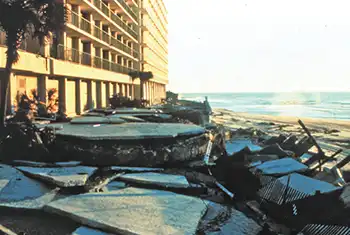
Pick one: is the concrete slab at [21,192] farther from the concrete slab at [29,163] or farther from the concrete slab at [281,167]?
the concrete slab at [281,167]

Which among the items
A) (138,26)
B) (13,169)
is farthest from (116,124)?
(138,26)

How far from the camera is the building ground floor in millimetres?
15844

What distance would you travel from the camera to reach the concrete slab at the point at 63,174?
6102mm

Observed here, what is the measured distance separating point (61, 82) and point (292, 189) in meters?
18.1

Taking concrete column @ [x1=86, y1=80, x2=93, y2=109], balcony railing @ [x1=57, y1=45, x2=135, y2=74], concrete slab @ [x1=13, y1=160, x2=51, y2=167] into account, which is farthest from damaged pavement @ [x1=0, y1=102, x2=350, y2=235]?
concrete column @ [x1=86, y1=80, x2=93, y2=109]

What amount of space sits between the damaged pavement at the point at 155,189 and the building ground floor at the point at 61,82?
26.2ft

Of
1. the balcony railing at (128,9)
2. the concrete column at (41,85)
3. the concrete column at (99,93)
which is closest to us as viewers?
the concrete column at (41,85)

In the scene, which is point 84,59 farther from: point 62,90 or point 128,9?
point 128,9

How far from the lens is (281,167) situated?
8141 millimetres

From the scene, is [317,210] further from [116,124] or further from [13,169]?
[116,124]

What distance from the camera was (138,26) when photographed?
48.2 m

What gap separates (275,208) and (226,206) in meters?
0.82

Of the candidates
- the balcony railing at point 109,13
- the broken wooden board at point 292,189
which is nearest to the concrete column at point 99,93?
the balcony railing at point 109,13

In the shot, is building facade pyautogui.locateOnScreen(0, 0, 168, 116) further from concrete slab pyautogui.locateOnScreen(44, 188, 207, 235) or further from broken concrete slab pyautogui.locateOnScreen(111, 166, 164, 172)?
concrete slab pyautogui.locateOnScreen(44, 188, 207, 235)
